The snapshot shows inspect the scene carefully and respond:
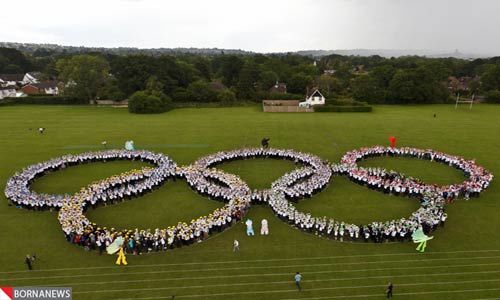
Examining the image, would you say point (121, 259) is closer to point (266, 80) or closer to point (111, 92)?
point (111, 92)

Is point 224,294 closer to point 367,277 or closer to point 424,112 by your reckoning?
point 367,277

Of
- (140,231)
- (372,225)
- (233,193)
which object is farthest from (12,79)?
(372,225)

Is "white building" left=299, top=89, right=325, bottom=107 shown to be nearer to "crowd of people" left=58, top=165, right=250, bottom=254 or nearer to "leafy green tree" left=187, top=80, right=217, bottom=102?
"leafy green tree" left=187, top=80, right=217, bottom=102

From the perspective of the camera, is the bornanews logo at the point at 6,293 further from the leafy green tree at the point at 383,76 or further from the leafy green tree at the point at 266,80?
the leafy green tree at the point at 383,76

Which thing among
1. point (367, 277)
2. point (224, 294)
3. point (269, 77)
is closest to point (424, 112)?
point (269, 77)

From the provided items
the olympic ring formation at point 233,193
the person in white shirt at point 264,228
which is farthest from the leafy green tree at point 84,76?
the person in white shirt at point 264,228

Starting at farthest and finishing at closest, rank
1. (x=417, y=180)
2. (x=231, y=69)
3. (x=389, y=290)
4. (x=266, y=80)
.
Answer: (x=231, y=69), (x=266, y=80), (x=417, y=180), (x=389, y=290)
